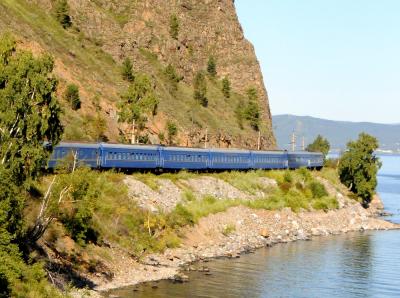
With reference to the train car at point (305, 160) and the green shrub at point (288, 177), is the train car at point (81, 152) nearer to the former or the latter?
the green shrub at point (288, 177)

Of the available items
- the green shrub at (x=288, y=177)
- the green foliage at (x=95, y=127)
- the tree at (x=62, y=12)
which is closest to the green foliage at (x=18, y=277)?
the green foliage at (x=95, y=127)

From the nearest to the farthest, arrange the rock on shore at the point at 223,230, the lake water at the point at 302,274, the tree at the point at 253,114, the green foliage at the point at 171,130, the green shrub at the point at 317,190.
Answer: the lake water at the point at 302,274 → the rock on shore at the point at 223,230 → the green shrub at the point at 317,190 → the green foliage at the point at 171,130 → the tree at the point at 253,114

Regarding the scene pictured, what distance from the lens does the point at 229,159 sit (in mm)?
75875

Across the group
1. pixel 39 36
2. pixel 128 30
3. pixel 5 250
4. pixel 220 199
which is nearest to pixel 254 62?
pixel 128 30

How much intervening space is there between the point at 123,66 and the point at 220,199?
4536 centimetres

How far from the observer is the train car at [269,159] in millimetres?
82562

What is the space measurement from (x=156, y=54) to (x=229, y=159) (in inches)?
1939

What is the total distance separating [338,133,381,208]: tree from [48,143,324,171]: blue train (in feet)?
29.4

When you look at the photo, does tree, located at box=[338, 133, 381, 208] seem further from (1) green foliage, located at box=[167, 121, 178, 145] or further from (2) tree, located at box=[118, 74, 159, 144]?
(2) tree, located at box=[118, 74, 159, 144]

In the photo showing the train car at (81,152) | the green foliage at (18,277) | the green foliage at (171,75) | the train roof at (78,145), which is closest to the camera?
the green foliage at (18,277)

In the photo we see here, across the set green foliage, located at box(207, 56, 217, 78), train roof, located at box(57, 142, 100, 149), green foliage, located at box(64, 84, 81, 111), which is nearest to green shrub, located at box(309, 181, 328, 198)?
green foliage, located at box(64, 84, 81, 111)

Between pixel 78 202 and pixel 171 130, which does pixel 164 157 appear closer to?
pixel 78 202

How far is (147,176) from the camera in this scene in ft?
198

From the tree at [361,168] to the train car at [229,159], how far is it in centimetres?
2040
